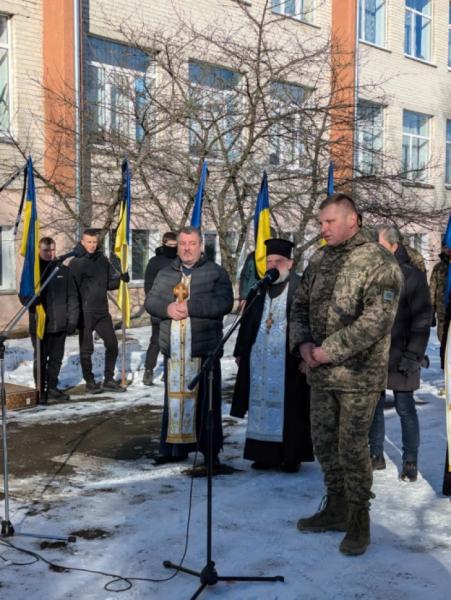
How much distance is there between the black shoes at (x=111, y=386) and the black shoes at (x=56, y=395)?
2.04 feet

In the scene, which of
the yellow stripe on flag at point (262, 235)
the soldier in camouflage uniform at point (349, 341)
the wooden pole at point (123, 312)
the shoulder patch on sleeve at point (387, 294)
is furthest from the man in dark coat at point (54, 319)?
the shoulder patch on sleeve at point (387, 294)

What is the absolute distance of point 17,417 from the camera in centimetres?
821

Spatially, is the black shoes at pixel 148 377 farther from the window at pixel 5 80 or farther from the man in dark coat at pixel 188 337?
the window at pixel 5 80

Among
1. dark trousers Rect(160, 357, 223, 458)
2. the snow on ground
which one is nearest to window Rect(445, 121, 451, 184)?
the snow on ground

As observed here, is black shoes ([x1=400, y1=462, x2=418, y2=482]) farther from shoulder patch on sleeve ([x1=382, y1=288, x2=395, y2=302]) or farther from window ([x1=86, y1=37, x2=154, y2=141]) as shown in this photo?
window ([x1=86, y1=37, x2=154, y2=141])

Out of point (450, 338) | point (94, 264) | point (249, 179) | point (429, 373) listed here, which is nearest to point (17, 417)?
point (94, 264)

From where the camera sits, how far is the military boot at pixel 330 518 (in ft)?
16.2

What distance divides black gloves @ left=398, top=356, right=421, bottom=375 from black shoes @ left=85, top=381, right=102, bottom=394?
461 centimetres

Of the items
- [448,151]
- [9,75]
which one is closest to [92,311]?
[9,75]

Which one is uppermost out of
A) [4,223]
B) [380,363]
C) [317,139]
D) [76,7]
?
[76,7]

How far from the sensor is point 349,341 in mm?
4430

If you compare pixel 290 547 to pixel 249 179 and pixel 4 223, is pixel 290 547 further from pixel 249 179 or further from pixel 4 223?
pixel 4 223

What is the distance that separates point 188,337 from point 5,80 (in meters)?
10.1

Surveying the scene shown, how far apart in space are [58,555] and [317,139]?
9.88 m
